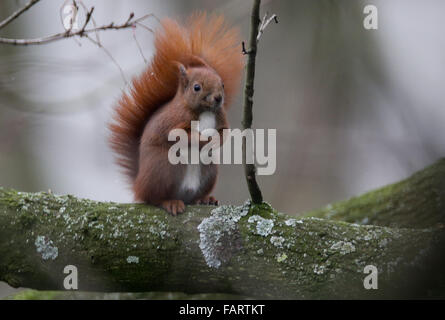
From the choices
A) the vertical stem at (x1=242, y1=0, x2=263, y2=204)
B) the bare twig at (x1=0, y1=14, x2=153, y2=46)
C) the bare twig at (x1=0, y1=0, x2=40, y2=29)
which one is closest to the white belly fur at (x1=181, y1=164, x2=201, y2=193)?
the vertical stem at (x1=242, y1=0, x2=263, y2=204)

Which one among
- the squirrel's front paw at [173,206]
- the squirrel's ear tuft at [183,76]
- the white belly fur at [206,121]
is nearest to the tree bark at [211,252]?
the squirrel's front paw at [173,206]

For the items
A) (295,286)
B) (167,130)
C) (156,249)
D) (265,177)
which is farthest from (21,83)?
(265,177)

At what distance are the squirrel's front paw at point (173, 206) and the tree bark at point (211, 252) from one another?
0.17 feet

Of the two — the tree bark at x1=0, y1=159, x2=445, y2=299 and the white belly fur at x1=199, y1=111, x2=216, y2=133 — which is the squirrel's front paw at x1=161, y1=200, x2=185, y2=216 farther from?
the white belly fur at x1=199, y1=111, x2=216, y2=133

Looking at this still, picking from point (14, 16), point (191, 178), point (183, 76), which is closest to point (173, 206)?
point (191, 178)

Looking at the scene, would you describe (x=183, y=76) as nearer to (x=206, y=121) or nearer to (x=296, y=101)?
(x=206, y=121)

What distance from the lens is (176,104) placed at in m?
2.63

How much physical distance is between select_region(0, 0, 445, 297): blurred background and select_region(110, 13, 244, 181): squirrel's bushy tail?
102mm

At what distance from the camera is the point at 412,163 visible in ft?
8.34

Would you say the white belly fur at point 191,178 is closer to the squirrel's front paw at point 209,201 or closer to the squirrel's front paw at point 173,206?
the squirrel's front paw at point 209,201

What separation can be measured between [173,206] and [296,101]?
255 centimetres

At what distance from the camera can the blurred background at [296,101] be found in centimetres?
272

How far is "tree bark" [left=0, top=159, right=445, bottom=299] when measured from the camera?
1.97 metres
